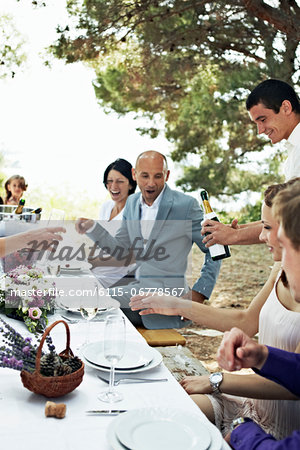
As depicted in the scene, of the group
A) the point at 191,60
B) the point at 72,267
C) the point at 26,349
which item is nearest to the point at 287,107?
the point at 72,267

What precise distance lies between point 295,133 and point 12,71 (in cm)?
Answer: 431

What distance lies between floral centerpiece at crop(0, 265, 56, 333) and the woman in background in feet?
5.03

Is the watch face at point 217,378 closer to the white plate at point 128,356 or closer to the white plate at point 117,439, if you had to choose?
the white plate at point 128,356

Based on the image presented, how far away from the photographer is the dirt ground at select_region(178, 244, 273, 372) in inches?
149

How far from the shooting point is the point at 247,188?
32.3 feet

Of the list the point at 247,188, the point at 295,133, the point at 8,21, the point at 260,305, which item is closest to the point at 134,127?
the point at 247,188

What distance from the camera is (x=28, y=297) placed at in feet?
5.45

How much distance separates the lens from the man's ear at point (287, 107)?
253 cm

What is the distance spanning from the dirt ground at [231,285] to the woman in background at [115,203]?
946mm

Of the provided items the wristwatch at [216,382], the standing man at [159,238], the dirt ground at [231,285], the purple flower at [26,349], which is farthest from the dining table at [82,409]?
the dirt ground at [231,285]

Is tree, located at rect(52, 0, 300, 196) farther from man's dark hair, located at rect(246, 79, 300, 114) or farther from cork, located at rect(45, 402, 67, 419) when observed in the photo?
cork, located at rect(45, 402, 67, 419)

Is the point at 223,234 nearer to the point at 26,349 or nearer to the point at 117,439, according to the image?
the point at 26,349

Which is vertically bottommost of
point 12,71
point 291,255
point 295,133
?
point 291,255

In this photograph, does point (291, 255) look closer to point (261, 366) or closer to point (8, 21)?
point (261, 366)
